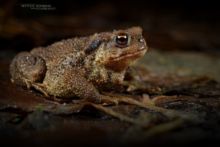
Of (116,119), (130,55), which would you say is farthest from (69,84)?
(116,119)

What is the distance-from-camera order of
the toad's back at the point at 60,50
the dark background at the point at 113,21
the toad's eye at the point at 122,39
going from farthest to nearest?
the dark background at the point at 113,21
the toad's back at the point at 60,50
the toad's eye at the point at 122,39

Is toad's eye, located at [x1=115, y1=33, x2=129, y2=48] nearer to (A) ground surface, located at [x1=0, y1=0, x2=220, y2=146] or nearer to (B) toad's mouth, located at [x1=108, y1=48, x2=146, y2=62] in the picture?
(B) toad's mouth, located at [x1=108, y1=48, x2=146, y2=62]

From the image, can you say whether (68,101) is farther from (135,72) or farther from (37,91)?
(135,72)

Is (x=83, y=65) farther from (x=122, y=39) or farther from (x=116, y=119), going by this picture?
(x=116, y=119)

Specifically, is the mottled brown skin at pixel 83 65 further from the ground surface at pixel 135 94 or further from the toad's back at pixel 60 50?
the ground surface at pixel 135 94

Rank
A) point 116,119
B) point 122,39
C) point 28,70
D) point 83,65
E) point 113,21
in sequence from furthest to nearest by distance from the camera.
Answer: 1. point 113,21
2. point 28,70
3. point 83,65
4. point 122,39
5. point 116,119

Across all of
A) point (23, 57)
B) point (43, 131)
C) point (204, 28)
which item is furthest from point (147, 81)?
point (204, 28)

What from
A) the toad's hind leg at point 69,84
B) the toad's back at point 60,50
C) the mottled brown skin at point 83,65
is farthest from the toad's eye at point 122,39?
the toad's hind leg at point 69,84
